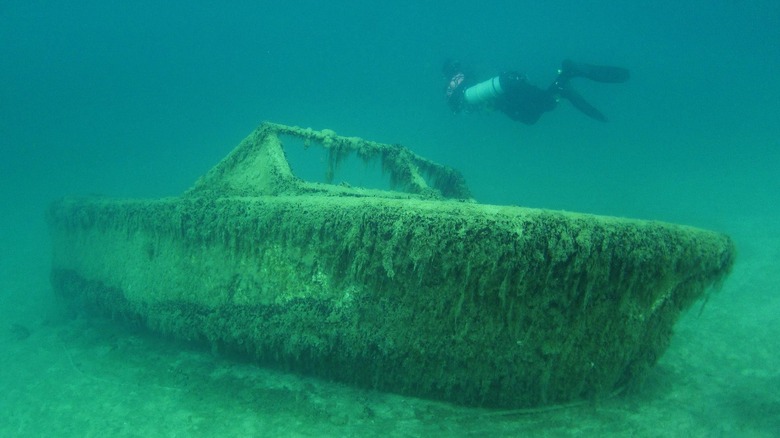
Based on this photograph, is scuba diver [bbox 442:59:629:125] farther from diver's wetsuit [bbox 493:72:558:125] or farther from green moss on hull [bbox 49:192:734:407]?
green moss on hull [bbox 49:192:734:407]

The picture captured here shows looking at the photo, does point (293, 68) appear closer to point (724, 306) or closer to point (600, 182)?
point (600, 182)

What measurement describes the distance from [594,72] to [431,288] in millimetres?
13139

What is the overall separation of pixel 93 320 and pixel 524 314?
6.98 metres

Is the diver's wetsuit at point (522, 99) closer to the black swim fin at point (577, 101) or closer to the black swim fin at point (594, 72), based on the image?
the black swim fin at point (577, 101)

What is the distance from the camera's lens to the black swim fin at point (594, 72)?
42.6 feet

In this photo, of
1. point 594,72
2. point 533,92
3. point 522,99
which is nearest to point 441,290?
point 522,99

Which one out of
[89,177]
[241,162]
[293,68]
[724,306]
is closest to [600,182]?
[724,306]

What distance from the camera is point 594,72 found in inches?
522

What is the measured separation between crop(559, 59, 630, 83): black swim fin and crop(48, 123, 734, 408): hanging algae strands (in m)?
11.3

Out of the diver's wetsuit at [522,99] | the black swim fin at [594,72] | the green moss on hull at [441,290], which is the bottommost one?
the green moss on hull at [441,290]

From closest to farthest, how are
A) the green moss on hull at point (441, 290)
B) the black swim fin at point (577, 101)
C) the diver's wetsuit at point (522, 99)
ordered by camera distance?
1. the green moss on hull at point (441, 290)
2. the diver's wetsuit at point (522, 99)
3. the black swim fin at point (577, 101)

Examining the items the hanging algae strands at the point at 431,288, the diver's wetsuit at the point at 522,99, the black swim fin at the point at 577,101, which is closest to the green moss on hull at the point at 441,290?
the hanging algae strands at the point at 431,288

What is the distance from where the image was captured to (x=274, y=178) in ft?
16.5

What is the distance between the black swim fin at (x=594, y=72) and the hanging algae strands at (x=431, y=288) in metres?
11.3
